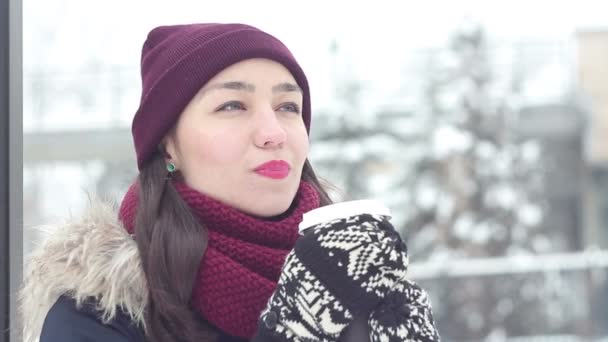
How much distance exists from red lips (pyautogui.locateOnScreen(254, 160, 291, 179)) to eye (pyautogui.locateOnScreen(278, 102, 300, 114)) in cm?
9

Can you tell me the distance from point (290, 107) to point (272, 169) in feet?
0.38

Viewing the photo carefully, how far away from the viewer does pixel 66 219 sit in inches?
48.9

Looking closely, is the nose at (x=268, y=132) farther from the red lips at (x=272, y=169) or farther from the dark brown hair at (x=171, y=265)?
the dark brown hair at (x=171, y=265)

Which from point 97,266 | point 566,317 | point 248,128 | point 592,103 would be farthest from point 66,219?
point 592,103

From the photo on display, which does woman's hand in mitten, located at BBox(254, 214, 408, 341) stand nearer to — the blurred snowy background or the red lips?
the red lips

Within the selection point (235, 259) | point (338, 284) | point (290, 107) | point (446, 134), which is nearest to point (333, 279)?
point (338, 284)

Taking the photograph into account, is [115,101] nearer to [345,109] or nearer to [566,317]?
[345,109]

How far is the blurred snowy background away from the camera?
7391 millimetres

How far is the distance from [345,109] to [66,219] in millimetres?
7142

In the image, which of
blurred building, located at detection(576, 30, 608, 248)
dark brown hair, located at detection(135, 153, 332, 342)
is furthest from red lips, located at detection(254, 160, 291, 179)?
blurred building, located at detection(576, 30, 608, 248)

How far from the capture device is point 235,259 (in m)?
1.18

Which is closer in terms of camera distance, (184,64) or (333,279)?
(333,279)

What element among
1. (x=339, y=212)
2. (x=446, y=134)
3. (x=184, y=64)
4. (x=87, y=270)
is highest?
(x=184, y=64)

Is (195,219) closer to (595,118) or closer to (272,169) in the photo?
(272,169)
